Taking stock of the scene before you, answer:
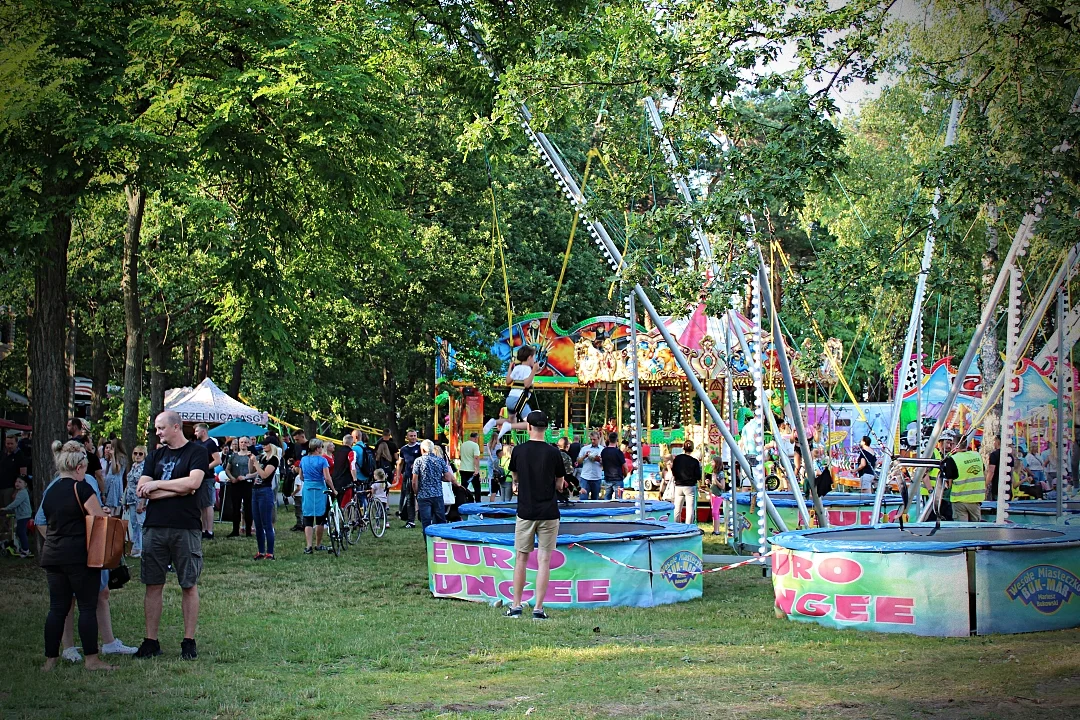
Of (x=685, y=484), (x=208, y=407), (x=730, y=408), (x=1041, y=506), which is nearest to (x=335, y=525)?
(x=685, y=484)

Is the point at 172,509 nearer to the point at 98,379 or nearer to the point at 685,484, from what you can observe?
the point at 685,484

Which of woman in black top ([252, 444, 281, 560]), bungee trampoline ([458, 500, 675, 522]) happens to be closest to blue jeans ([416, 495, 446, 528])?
bungee trampoline ([458, 500, 675, 522])

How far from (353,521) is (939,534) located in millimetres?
10130

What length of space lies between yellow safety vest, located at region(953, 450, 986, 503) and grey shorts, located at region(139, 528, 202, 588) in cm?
1182

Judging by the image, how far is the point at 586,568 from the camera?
38.4ft

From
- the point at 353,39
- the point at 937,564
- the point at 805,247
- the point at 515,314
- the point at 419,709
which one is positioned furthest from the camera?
the point at 805,247

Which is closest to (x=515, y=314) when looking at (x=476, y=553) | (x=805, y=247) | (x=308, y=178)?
(x=805, y=247)

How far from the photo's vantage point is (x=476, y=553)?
12.3m

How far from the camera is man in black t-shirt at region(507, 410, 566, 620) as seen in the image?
10898mm

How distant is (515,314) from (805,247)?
18437mm

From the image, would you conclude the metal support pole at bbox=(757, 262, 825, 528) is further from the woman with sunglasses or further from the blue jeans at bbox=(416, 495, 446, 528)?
the woman with sunglasses

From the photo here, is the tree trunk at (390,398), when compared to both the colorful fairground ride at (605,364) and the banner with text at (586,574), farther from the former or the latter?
the banner with text at (586,574)

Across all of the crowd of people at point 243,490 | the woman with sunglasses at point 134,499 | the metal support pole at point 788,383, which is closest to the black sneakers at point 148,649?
the crowd of people at point 243,490

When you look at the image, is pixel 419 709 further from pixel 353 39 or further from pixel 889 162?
pixel 889 162
